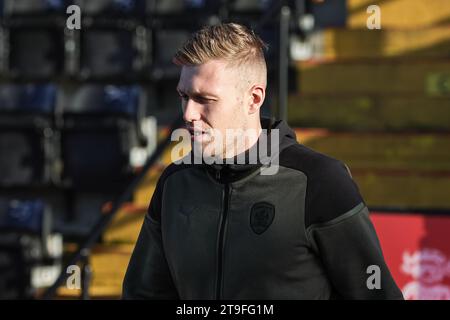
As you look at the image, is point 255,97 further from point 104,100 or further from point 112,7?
point 112,7

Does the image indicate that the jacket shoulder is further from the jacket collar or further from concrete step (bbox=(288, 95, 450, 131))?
concrete step (bbox=(288, 95, 450, 131))

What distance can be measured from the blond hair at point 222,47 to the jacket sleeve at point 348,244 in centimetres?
35

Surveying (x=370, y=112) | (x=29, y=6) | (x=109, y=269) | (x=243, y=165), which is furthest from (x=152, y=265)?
(x=29, y=6)

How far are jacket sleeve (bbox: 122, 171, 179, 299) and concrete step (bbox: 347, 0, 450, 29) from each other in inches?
157

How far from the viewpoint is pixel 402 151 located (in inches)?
202

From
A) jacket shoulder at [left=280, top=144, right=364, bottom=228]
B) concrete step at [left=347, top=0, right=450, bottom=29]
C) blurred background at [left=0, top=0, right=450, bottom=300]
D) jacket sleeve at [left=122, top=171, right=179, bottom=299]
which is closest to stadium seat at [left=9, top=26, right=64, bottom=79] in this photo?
blurred background at [left=0, top=0, right=450, bottom=300]

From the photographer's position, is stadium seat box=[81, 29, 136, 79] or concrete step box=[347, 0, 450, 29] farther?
stadium seat box=[81, 29, 136, 79]

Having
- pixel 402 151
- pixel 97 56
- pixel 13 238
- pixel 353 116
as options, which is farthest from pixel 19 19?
pixel 402 151

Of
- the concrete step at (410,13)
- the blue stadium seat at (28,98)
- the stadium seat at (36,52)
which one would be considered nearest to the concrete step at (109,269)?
the blue stadium seat at (28,98)

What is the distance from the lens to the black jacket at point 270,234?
6.23ft

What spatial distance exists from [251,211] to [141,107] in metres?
4.04

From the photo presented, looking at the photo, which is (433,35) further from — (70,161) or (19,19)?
(19,19)

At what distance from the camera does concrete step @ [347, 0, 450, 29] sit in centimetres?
583
